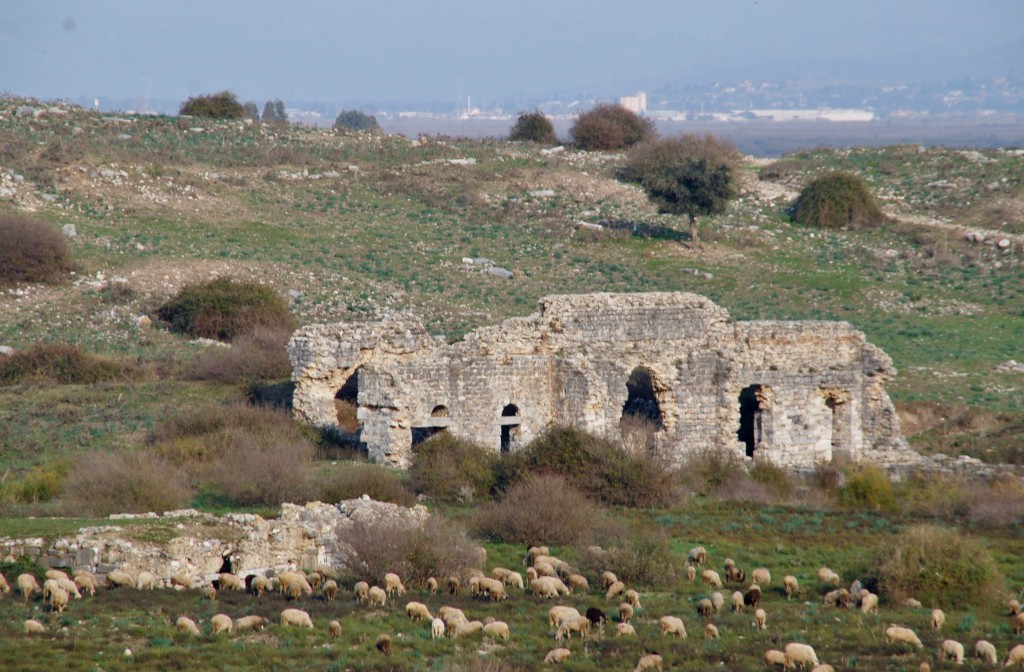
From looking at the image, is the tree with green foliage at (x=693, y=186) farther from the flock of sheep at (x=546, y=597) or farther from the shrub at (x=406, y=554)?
the shrub at (x=406, y=554)

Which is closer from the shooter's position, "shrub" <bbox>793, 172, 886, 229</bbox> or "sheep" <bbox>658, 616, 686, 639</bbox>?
"sheep" <bbox>658, 616, 686, 639</bbox>

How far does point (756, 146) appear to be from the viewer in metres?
157

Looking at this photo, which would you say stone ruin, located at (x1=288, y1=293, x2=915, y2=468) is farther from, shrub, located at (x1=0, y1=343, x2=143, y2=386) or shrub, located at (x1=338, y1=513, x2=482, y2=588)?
shrub, located at (x1=338, y1=513, x2=482, y2=588)

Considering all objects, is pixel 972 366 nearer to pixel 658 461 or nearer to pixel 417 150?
pixel 658 461

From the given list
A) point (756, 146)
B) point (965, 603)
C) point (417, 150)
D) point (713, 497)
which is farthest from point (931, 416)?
point (756, 146)

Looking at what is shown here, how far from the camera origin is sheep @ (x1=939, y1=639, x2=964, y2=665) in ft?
47.8

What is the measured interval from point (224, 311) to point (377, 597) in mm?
18377

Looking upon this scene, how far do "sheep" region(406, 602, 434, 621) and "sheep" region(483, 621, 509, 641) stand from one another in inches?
34.3

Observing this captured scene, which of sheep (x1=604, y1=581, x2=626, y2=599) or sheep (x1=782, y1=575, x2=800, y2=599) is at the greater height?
sheep (x1=604, y1=581, x2=626, y2=599)

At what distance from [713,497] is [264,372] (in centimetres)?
986

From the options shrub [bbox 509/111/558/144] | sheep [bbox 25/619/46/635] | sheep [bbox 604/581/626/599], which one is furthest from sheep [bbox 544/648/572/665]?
shrub [bbox 509/111/558/144]

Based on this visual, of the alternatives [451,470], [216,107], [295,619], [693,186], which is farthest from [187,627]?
[216,107]

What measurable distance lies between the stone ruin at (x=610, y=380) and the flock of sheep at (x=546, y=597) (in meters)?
5.86

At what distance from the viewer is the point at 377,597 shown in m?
16.6
